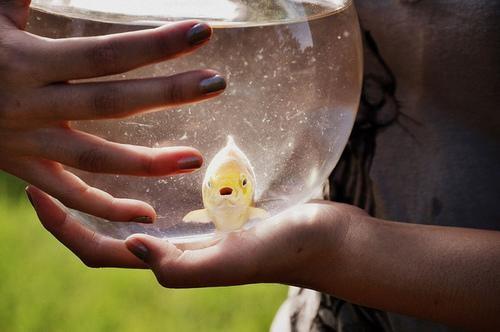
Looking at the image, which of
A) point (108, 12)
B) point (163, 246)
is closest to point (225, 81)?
point (108, 12)

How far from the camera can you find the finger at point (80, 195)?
1.22 metres

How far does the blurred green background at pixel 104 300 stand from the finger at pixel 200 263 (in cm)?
177

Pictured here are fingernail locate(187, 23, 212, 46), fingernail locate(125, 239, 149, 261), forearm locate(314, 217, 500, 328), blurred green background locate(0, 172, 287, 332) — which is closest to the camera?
fingernail locate(187, 23, 212, 46)

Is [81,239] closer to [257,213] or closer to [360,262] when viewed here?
[257,213]

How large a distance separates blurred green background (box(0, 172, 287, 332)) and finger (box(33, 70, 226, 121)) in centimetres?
204

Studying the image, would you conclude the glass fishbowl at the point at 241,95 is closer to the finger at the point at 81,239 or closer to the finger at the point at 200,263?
the finger at the point at 200,263

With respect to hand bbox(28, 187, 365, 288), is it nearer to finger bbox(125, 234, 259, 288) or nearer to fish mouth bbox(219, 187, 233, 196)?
finger bbox(125, 234, 259, 288)

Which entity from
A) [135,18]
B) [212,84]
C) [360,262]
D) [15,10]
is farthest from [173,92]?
[360,262]

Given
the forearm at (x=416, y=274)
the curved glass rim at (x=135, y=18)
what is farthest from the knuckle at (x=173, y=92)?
the forearm at (x=416, y=274)

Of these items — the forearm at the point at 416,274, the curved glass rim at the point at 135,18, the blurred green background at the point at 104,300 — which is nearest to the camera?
the curved glass rim at the point at 135,18

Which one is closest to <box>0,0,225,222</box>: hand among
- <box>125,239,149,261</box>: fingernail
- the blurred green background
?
Answer: <box>125,239,149,261</box>: fingernail

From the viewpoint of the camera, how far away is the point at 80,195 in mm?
1229

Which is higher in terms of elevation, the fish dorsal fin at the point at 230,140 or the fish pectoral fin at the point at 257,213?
the fish dorsal fin at the point at 230,140

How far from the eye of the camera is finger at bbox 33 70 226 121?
3.63 feet
